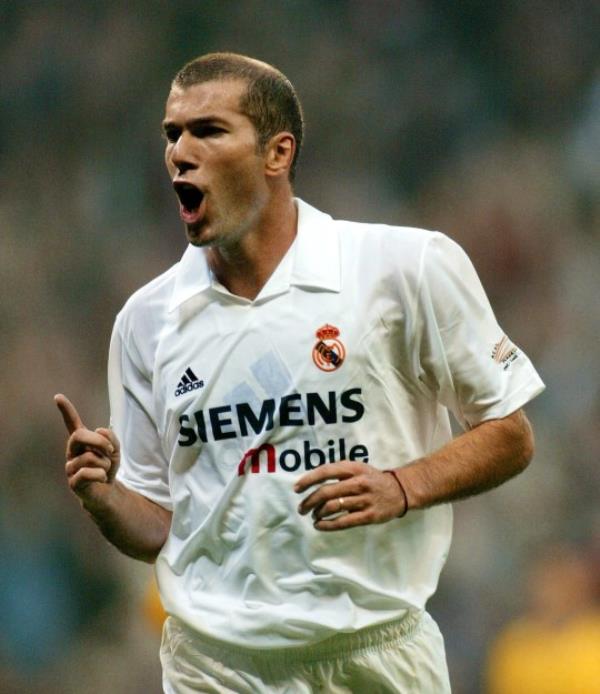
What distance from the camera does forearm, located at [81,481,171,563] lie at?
2721mm

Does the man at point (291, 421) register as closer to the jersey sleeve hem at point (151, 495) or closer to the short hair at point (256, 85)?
the short hair at point (256, 85)

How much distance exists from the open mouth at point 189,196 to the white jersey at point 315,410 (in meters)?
0.17

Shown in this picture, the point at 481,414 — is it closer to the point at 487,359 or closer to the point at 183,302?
the point at 487,359

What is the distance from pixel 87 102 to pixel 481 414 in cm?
349

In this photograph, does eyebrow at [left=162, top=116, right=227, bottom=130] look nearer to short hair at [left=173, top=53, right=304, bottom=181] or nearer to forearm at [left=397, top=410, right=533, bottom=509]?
short hair at [left=173, top=53, right=304, bottom=181]

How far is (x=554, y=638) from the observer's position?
4.55m

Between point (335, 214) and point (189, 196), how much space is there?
277 cm

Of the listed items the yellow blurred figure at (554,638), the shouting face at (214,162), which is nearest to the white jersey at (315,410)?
the shouting face at (214,162)

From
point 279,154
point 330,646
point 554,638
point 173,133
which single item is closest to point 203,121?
point 173,133

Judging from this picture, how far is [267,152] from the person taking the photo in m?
2.80

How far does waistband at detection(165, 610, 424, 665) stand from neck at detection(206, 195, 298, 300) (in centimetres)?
70

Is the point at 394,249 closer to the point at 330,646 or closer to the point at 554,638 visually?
the point at 330,646

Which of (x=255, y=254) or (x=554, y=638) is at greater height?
(x=255, y=254)

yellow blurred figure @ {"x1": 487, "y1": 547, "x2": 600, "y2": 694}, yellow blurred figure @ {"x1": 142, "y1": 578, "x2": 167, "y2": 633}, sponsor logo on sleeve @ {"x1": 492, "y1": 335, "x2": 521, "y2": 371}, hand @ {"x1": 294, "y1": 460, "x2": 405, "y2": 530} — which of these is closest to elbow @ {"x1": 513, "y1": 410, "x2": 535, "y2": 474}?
sponsor logo on sleeve @ {"x1": 492, "y1": 335, "x2": 521, "y2": 371}
